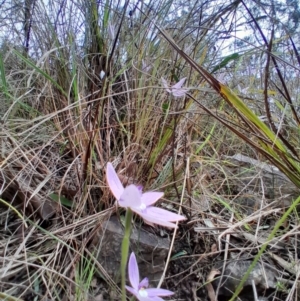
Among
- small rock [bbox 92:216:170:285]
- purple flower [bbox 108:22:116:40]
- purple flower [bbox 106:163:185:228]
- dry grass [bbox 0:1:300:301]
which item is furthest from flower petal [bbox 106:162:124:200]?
purple flower [bbox 108:22:116:40]

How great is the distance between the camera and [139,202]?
0.31 m

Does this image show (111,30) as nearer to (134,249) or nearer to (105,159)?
(105,159)

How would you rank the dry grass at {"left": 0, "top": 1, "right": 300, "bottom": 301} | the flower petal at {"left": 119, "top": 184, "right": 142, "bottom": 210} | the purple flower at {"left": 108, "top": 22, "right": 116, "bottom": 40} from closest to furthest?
the flower petal at {"left": 119, "top": 184, "right": 142, "bottom": 210} < the dry grass at {"left": 0, "top": 1, "right": 300, "bottom": 301} < the purple flower at {"left": 108, "top": 22, "right": 116, "bottom": 40}

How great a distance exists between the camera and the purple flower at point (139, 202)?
30 cm

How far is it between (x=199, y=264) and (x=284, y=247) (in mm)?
240

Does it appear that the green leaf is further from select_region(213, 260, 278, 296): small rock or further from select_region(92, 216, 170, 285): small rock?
select_region(213, 260, 278, 296): small rock

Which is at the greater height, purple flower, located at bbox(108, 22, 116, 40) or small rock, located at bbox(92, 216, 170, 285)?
purple flower, located at bbox(108, 22, 116, 40)

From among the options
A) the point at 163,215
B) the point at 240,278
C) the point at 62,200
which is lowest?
the point at 240,278

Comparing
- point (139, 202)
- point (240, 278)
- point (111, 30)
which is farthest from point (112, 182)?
point (111, 30)

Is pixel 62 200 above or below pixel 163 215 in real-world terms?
below

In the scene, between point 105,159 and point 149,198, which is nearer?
point 149,198

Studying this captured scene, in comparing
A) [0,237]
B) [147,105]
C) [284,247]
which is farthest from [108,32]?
[284,247]

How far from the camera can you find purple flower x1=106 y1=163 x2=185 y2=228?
0.30 meters

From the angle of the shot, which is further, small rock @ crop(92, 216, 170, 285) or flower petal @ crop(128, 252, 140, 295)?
small rock @ crop(92, 216, 170, 285)
